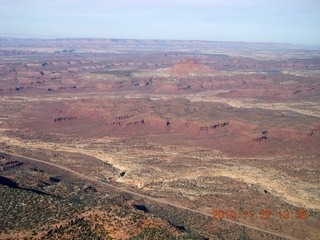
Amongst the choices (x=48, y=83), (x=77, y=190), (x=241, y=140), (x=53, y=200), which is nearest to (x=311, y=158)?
(x=241, y=140)

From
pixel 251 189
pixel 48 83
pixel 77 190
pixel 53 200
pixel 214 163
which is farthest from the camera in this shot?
pixel 48 83

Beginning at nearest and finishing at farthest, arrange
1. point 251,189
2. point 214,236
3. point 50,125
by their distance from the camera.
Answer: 1. point 214,236
2. point 251,189
3. point 50,125

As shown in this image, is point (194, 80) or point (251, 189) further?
point (194, 80)

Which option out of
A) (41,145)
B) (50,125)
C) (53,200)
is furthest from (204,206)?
(50,125)

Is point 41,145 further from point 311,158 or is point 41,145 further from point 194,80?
point 194,80

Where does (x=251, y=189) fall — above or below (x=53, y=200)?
below

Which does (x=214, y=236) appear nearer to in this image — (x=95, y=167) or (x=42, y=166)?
(x=95, y=167)
